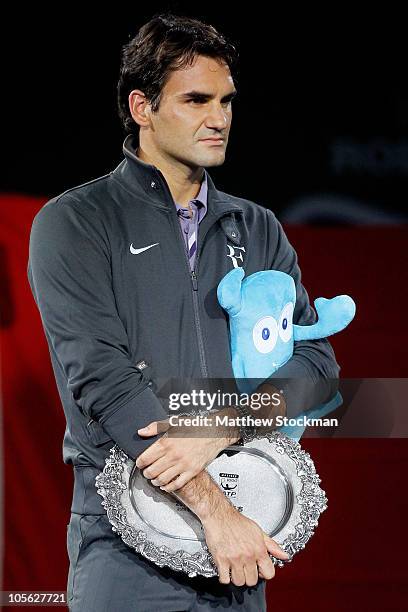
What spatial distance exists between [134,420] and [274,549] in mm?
299

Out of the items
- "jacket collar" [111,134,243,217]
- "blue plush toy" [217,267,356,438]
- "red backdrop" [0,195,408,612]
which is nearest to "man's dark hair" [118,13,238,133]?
"jacket collar" [111,134,243,217]

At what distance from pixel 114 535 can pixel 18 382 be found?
0.98 meters

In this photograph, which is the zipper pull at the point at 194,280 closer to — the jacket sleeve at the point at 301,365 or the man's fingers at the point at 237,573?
the jacket sleeve at the point at 301,365

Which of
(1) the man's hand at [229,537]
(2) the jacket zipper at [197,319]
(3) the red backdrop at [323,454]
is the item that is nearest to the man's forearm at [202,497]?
(1) the man's hand at [229,537]

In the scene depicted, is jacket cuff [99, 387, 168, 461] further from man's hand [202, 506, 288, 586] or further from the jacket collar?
the jacket collar

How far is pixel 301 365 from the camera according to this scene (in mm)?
1712

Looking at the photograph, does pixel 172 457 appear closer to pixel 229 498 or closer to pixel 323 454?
pixel 229 498

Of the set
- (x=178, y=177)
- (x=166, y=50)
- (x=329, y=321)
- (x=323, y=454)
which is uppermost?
(x=166, y=50)

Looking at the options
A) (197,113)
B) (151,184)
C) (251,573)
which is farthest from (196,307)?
(251,573)

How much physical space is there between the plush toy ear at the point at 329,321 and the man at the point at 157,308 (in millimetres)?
25

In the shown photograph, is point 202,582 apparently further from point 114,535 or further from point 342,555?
point 342,555

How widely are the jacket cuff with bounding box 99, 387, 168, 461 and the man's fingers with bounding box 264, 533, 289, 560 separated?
0.24 metres

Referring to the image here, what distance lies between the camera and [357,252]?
2617 millimetres

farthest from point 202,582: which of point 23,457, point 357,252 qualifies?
point 357,252
